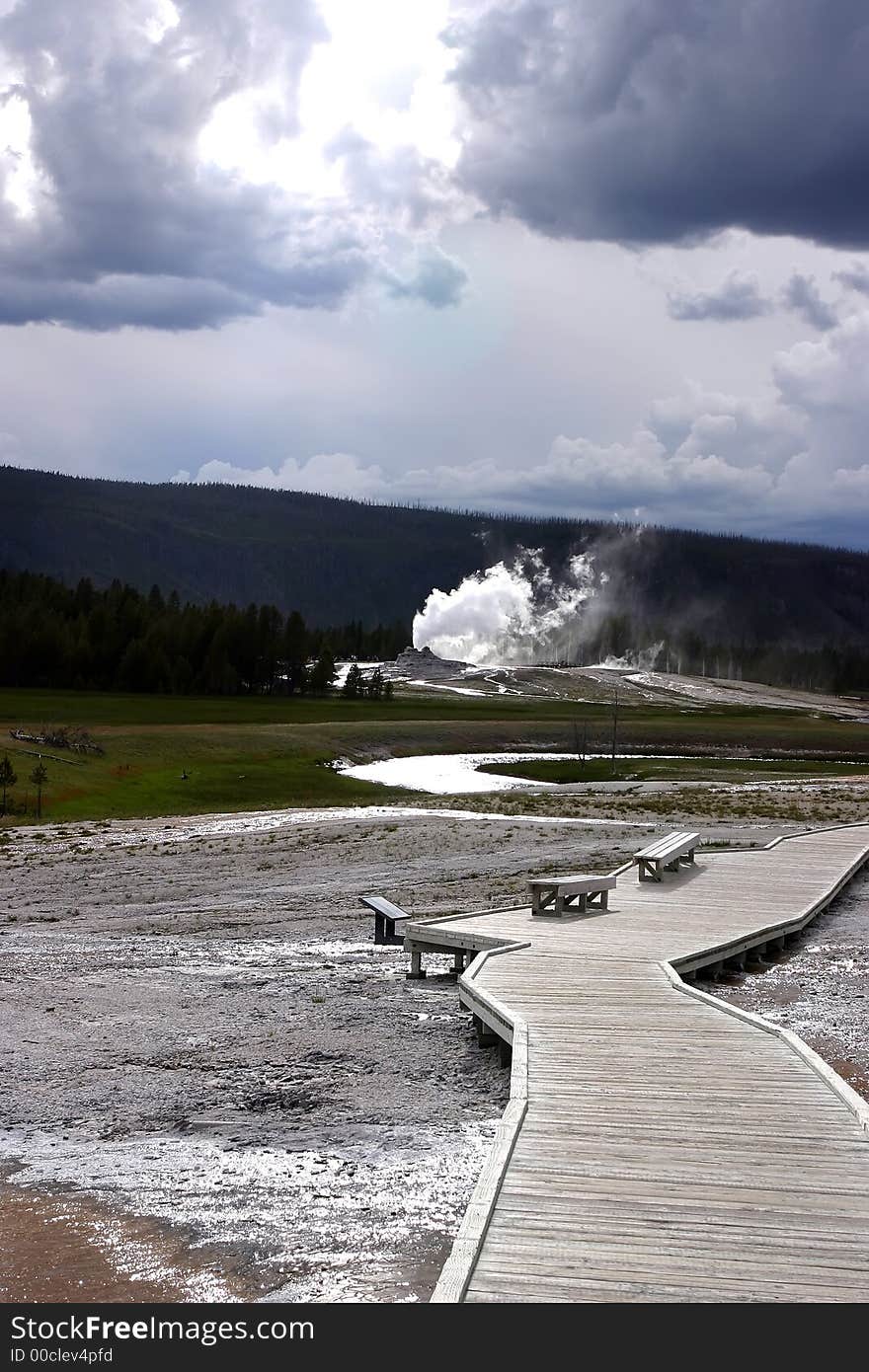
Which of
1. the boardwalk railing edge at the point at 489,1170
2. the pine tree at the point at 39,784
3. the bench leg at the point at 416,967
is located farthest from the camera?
the pine tree at the point at 39,784

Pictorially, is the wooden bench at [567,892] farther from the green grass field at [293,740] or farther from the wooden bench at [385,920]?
the green grass field at [293,740]

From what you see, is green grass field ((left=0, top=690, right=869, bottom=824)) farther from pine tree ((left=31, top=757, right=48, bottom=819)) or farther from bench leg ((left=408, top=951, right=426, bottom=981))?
bench leg ((left=408, top=951, right=426, bottom=981))

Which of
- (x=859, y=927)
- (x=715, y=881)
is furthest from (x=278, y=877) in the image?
(x=859, y=927)

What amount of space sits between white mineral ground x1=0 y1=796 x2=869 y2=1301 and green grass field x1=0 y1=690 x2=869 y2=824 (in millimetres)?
22591

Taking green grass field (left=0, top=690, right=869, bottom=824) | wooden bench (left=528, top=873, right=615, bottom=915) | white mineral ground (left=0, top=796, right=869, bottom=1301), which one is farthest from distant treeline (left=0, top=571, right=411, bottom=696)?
wooden bench (left=528, top=873, right=615, bottom=915)

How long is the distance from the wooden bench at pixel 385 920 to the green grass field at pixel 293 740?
2600cm

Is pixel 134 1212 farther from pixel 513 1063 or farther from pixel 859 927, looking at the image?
pixel 859 927

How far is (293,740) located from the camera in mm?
77500

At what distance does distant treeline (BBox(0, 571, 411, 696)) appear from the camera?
13425cm

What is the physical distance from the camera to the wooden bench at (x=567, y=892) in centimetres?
2116

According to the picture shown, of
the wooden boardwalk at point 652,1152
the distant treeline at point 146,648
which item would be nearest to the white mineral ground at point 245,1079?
the wooden boardwalk at point 652,1152

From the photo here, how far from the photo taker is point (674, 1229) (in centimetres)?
842

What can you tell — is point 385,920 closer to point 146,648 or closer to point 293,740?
point 293,740
